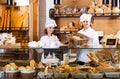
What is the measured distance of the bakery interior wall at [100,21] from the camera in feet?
13.9

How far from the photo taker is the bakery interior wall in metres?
4.24

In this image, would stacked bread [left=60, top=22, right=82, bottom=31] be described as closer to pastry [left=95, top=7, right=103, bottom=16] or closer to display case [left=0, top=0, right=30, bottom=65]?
pastry [left=95, top=7, right=103, bottom=16]

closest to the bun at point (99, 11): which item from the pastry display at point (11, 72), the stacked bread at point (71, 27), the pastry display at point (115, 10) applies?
the pastry display at point (115, 10)

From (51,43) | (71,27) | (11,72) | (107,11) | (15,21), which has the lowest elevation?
(11,72)

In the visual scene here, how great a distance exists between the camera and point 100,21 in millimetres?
4281

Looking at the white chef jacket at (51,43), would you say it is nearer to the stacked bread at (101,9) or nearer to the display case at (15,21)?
the display case at (15,21)

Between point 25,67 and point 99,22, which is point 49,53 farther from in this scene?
point 99,22

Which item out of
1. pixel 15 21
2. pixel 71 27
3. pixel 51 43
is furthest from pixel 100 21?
pixel 51 43

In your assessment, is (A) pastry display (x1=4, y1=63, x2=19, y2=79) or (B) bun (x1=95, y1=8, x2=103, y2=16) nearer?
(A) pastry display (x1=4, y1=63, x2=19, y2=79)

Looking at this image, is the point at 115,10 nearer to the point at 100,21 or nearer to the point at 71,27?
the point at 100,21

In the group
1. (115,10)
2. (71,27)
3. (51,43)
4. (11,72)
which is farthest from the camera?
(71,27)

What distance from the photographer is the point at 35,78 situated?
2037 mm

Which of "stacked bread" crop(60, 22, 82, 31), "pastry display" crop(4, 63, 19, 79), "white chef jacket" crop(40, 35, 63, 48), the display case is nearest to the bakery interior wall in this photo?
"stacked bread" crop(60, 22, 82, 31)

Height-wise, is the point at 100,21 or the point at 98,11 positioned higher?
the point at 98,11
